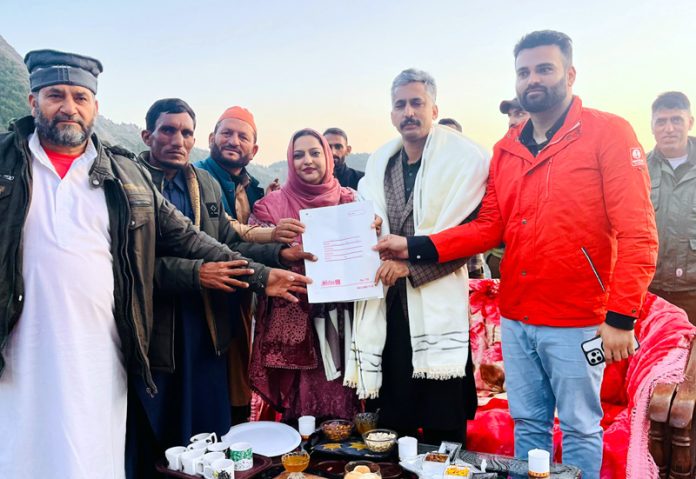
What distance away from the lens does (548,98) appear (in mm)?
2533

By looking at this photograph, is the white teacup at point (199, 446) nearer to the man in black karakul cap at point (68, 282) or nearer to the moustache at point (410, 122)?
the man in black karakul cap at point (68, 282)

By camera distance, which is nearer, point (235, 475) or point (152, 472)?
point (235, 475)

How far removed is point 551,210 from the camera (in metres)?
2.49

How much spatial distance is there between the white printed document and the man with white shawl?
0.10 meters

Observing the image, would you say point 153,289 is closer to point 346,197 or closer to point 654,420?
point 346,197

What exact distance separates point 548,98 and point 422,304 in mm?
1234

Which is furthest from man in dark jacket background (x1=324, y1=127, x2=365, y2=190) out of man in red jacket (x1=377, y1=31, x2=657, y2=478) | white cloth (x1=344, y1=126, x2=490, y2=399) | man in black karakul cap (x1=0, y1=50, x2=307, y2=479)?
man in black karakul cap (x1=0, y1=50, x2=307, y2=479)

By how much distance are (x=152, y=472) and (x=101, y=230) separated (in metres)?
1.41

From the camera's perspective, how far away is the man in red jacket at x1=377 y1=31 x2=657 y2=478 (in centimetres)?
231

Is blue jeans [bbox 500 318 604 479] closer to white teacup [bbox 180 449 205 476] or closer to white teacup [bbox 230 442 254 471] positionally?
white teacup [bbox 230 442 254 471]

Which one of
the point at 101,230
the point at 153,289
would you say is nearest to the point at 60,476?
the point at 153,289

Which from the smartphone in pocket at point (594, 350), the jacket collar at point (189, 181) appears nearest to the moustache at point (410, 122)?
the jacket collar at point (189, 181)

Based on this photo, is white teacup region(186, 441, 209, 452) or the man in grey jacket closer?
white teacup region(186, 441, 209, 452)

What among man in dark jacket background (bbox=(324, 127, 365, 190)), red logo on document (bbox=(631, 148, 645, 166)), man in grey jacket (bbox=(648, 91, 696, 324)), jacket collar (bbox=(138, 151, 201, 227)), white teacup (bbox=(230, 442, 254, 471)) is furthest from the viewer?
man in dark jacket background (bbox=(324, 127, 365, 190))
